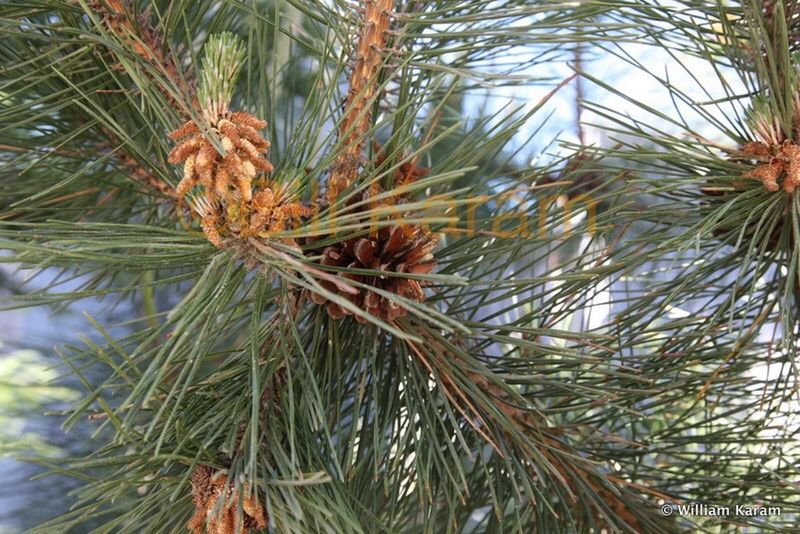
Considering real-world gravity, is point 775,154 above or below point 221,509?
above

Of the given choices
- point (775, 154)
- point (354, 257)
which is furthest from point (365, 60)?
point (775, 154)

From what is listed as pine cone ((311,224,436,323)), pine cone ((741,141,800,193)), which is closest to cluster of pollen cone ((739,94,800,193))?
pine cone ((741,141,800,193))

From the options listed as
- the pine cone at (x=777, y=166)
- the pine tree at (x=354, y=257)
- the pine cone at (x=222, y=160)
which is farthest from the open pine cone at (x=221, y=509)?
the pine cone at (x=777, y=166)

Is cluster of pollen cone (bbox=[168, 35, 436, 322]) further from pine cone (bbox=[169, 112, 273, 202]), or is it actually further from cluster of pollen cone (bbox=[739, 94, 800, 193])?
cluster of pollen cone (bbox=[739, 94, 800, 193])

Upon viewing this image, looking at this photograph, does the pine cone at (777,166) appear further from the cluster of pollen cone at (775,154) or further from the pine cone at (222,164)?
the pine cone at (222,164)

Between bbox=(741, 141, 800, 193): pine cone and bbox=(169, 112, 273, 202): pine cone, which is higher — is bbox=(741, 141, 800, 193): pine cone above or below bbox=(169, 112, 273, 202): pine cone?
above

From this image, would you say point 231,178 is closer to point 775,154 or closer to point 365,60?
point 365,60
